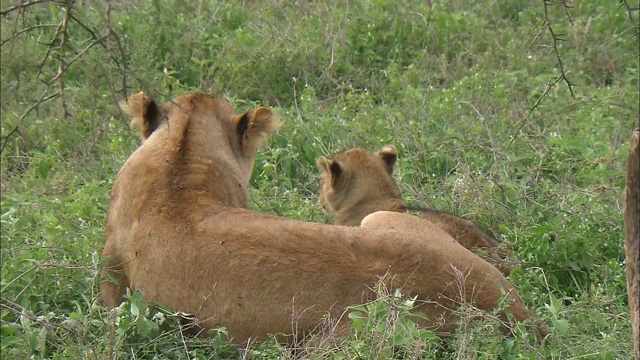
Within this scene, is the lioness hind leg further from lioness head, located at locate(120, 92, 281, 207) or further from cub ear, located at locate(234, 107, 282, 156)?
cub ear, located at locate(234, 107, 282, 156)

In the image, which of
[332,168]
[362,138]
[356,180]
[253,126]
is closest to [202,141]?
[253,126]

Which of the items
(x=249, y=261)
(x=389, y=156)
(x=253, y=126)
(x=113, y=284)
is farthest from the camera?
(x=389, y=156)

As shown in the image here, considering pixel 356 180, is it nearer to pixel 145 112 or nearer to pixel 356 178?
pixel 356 178

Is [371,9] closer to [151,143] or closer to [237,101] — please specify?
[237,101]

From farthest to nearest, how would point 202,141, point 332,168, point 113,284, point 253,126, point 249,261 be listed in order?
point 332,168, point 253,126, point 202,141, point 113,284, point 249,261

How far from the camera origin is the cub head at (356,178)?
725 cm

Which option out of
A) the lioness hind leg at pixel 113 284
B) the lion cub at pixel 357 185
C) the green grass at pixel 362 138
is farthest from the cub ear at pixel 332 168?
the lioness hind leg at pixel 113 284

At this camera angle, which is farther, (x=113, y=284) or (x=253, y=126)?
(x=253, y=126)

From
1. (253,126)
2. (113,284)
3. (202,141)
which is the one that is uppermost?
(202,141)

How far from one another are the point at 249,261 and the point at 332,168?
2.32 m

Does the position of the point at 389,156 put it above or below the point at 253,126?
below

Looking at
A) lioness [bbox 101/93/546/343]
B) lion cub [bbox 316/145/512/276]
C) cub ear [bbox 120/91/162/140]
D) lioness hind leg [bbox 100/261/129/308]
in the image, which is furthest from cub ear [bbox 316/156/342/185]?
lioness hind leg [bbox 100/261/129/308]

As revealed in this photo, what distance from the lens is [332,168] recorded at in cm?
727

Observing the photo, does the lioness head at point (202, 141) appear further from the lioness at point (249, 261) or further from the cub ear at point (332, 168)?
the cub ear at point (332, 168)
